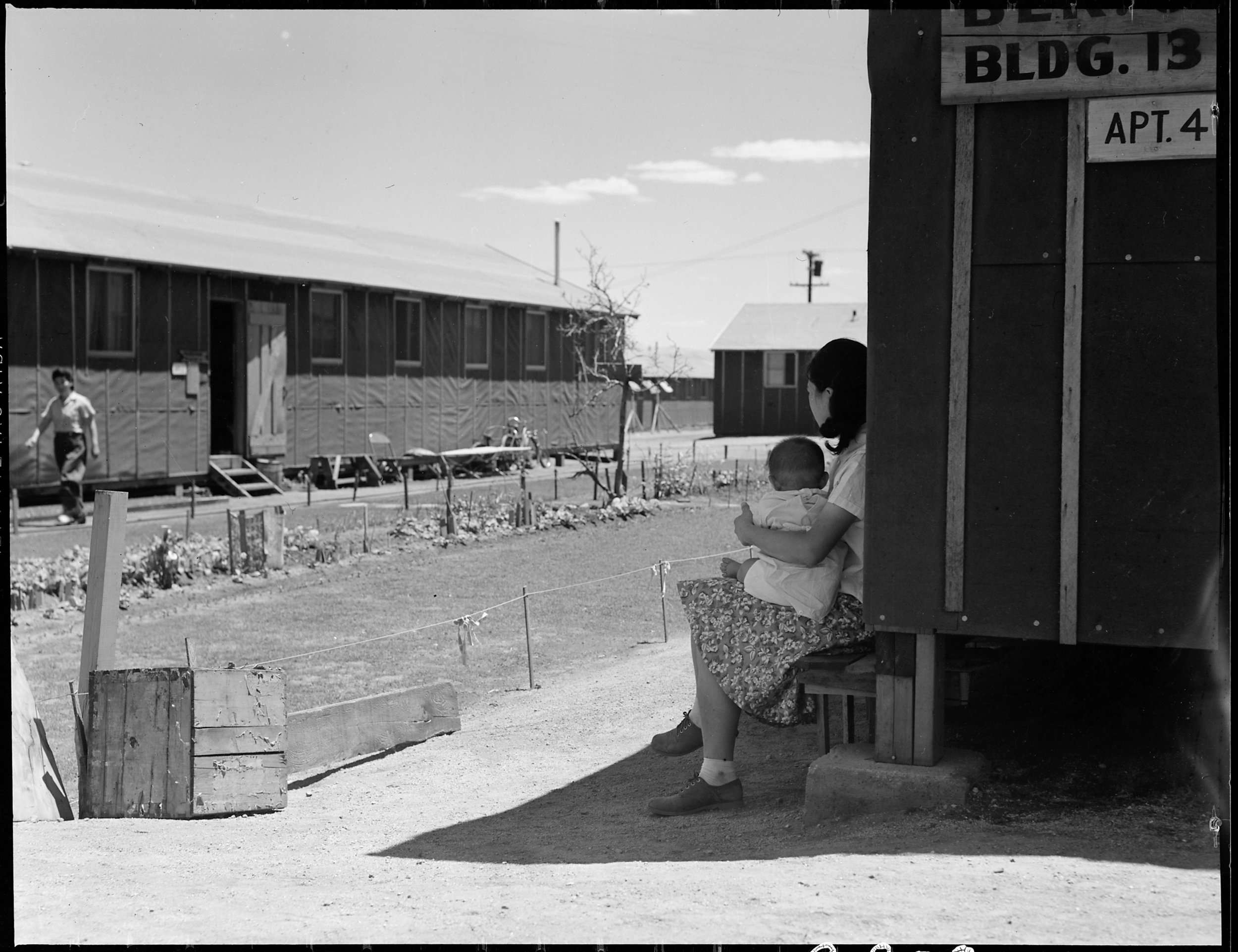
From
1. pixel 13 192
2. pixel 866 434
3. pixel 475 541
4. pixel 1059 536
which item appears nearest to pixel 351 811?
pixel 866 434

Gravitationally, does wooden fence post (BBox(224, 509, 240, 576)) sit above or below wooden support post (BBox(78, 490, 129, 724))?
below

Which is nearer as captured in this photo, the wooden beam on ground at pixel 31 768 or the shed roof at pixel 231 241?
the wooden beam on ground at pixel 31 768

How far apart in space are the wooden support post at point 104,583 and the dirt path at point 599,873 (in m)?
0.80

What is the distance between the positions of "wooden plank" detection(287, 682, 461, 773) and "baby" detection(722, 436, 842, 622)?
2.53m

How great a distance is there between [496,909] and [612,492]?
14.8m

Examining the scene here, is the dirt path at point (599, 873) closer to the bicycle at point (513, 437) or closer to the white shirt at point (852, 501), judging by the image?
the white shirt at point (852, 501)

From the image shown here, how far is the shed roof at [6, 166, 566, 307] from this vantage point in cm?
1883

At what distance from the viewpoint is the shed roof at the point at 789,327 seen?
4331 centimetres

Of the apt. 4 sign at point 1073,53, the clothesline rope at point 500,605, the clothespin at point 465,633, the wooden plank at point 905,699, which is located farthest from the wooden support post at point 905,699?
the clothespin at point 465,633

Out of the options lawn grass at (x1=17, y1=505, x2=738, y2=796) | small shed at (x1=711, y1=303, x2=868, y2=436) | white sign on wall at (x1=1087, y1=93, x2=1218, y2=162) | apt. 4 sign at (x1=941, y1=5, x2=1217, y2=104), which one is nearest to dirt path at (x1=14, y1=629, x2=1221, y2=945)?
lawn grass at (x1=17, y1=505, x2=738, y2=796)

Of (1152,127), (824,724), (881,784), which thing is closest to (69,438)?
(824,724)

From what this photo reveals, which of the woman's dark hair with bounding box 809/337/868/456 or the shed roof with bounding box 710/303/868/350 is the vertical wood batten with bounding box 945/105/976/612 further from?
the shed roof with bounding box 710/303/868/350

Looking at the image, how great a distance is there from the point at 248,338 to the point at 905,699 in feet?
59.6

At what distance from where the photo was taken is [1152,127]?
422 cm
